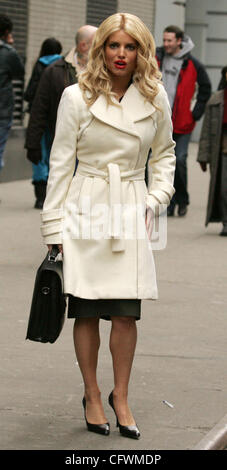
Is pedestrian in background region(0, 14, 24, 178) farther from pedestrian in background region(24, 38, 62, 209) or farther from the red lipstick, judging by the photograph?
the red lipstick

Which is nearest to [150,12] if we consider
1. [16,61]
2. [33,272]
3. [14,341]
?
[16,61]

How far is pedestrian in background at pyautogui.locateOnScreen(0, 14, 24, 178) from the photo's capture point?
1260 centimetres

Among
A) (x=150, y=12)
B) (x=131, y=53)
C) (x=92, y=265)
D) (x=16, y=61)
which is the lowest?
(x=150, y=12)

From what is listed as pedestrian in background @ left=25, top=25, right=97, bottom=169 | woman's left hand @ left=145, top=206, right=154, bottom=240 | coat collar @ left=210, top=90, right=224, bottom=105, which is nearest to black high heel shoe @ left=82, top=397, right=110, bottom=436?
woman's left hand @ left=145, top=206, right=154, bottom=240

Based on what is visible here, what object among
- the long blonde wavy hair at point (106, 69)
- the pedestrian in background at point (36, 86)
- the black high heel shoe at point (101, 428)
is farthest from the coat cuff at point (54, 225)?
the pedestrian in background at point (36, 86)

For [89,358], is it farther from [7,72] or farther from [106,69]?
[7,72]

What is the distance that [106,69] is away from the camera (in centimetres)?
481

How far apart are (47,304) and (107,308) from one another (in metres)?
0.26

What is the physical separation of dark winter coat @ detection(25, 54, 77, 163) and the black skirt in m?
4.33

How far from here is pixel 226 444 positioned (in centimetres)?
489

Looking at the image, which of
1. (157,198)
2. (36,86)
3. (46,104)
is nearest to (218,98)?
(36,86)

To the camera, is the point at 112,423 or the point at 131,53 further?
the point at 112,423
